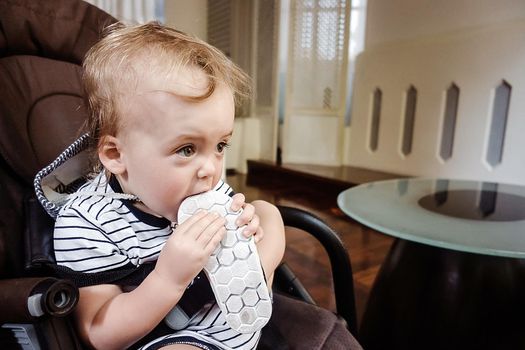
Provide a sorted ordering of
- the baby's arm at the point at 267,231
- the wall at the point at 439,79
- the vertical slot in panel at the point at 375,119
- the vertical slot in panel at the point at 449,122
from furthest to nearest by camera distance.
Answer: the vertical slot in panel at the point at 375,119 → the vertical slot in panel at the point at 449,122 → the wall at the point at 439,79 → the baby's arm at the point at 267,231

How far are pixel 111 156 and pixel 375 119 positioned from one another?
2.98 metres

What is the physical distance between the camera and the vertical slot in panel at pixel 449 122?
2617 mm

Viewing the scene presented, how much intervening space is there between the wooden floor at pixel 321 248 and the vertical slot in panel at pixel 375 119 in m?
0.60

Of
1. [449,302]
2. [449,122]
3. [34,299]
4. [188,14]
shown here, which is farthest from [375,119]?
[34,299]

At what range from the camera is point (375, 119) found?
3.25 metres

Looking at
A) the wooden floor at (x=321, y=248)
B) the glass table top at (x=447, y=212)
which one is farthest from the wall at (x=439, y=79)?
the glass table top at (x=447, y=212)

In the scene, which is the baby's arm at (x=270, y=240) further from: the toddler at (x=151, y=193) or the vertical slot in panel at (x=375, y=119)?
the vertical slot in panel at (x=375, y=119)

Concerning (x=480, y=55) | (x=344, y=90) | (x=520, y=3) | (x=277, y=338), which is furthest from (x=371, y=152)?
(x=277, y=338)

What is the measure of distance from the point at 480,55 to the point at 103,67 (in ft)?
8.17

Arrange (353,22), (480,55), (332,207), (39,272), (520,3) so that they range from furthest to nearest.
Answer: (353,22) → (332,207) → (480,55) → (520,3) → (39,272)

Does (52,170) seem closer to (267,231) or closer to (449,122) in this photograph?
(267,231)

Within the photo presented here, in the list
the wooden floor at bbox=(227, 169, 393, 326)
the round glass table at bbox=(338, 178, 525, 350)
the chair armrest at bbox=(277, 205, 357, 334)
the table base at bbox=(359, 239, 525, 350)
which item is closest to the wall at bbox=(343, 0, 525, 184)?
the wooden floor at bbox=(227, 169, 393, 326)

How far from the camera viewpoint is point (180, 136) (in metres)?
0.45

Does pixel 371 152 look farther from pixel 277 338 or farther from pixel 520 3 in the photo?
pixel 277 338
